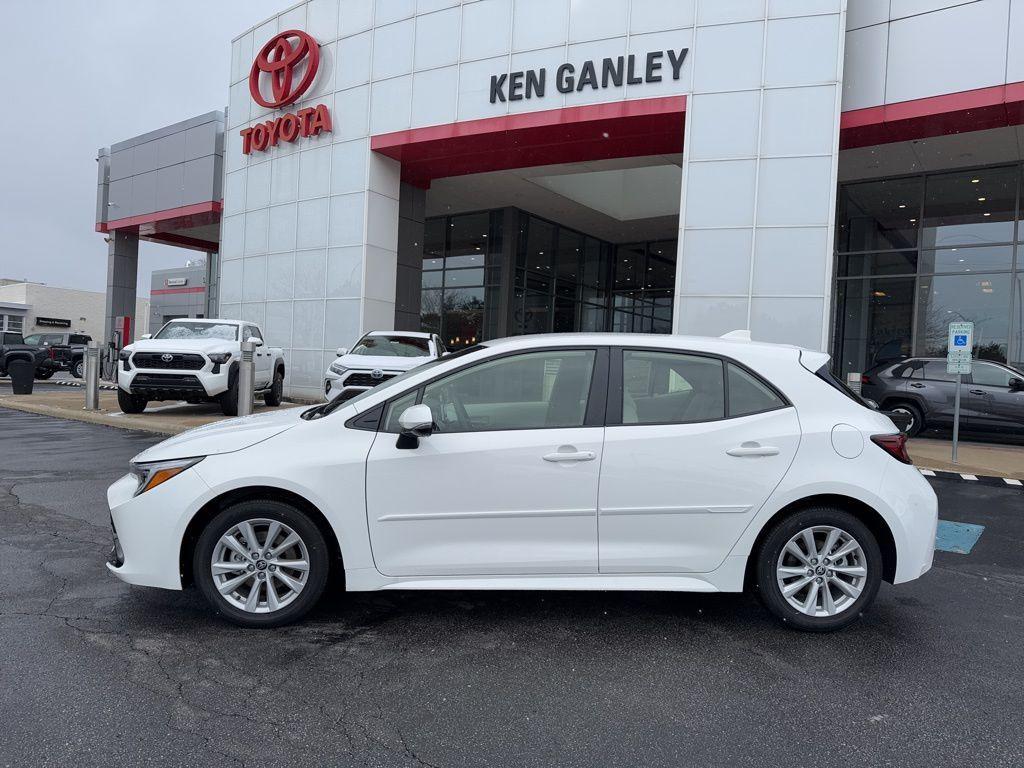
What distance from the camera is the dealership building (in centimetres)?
1282

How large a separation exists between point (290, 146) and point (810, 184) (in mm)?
12716

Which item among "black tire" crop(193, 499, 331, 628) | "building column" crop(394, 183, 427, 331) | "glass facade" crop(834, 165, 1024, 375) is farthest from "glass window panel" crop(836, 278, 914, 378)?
"black tire" crop(193, 499, 331, 628)

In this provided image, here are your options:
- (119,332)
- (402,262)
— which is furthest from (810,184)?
(119,332)

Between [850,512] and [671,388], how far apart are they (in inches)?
44.5

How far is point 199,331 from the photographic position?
13594 millimetres

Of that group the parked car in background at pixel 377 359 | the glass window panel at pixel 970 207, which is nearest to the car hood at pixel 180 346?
the parked car in background at pixel 377 359

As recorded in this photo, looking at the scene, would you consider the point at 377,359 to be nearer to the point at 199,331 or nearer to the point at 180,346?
the point at 180,346

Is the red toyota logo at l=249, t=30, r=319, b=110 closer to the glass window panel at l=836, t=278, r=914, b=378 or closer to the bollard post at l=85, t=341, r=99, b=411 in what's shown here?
the bollard post at l=85, t=341, r=99, b=411

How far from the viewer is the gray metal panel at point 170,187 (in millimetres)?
24406

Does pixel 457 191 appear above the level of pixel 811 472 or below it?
above

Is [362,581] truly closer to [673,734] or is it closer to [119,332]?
[673,734]

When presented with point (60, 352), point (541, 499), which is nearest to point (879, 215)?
point (541, 499)

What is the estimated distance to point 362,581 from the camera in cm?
371

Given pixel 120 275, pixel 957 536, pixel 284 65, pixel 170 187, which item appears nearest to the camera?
pixel 957 536
